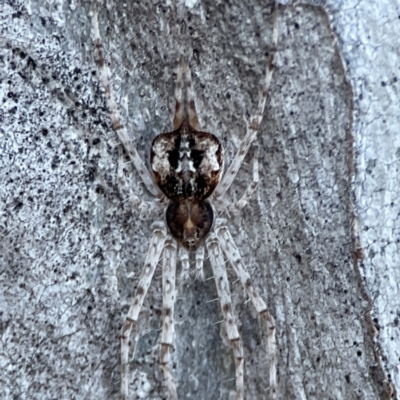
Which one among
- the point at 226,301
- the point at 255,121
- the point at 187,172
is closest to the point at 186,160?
the point at 187,172

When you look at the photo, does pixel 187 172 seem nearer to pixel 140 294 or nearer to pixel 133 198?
pixel 133 198

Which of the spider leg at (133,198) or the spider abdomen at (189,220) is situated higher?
the spider leg at (133,198)

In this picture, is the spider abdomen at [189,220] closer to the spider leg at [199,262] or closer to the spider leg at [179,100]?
the spider leg at [199,262]

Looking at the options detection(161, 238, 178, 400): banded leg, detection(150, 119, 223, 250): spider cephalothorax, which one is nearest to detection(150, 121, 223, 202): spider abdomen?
detection(150, 119, 223, 250): spider cephalothorax

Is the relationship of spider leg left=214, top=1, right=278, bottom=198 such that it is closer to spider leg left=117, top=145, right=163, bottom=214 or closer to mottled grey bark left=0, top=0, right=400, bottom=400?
mottled grey bark left=0, top=0, right=400, bottom=400

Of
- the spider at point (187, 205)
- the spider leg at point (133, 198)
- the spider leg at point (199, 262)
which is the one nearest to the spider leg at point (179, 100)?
the spider at point (187, 205)

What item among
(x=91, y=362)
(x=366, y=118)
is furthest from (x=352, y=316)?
(x=91, y=362)
